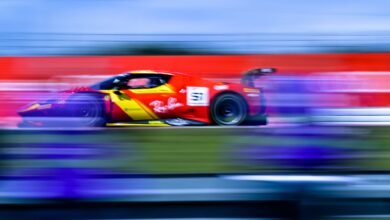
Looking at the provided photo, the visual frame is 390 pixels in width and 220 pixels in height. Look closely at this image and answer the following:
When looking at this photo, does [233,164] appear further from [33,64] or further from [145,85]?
[33,64]

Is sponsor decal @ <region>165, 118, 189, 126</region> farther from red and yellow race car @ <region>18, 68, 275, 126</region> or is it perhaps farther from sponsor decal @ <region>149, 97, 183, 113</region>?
sponsor decal @ <region>149, 97, 183, 113</region>

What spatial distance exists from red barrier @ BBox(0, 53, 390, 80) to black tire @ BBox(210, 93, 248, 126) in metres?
2.25

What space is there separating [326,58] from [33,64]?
5.09m

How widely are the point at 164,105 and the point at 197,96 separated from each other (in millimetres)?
471

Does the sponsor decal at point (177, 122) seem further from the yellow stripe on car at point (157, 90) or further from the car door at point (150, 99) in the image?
the yellow stripe on car at point (157, 90)

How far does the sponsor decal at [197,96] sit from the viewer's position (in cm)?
826

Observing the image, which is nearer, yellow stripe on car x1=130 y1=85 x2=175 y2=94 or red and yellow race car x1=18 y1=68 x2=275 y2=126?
red and yellow race car x1=18 y1=68 x2=275 y2=126

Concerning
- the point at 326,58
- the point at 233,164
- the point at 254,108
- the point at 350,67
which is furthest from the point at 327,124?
the point at 350,67

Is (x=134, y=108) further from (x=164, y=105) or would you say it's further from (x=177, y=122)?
(x=177, y=122)

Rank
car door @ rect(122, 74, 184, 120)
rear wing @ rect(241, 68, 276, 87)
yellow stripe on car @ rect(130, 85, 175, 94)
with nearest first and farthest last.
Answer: car door @ rect(122, 74, 184, 120), yellow stripe on car @ rect(130, 85, 175, 94), rear wing @ rect(241, 68, 276, 87)

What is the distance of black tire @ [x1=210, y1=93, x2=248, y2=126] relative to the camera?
816cm

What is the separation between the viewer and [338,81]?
4434mm

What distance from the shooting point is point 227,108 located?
8297mm

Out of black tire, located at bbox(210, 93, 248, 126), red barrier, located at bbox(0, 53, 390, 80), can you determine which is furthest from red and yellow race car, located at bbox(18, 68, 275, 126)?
red barrier, located at bbox(0, 53, 390, 80)
